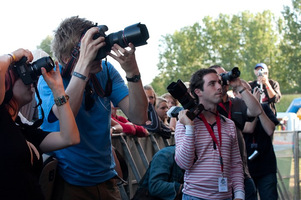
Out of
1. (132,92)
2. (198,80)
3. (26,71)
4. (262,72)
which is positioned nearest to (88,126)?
(132,92)

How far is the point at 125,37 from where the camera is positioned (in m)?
2.53

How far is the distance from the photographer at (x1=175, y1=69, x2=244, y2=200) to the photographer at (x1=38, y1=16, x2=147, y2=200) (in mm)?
619

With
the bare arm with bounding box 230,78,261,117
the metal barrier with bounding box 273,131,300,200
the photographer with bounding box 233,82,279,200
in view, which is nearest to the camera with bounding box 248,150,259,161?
the photographer with bounding box 233,82,279,200

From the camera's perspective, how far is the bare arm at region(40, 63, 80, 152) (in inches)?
92.5

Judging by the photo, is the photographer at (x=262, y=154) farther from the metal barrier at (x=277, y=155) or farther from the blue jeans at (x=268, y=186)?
the metal barrier at (x=277, y=155)

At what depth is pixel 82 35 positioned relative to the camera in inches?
106

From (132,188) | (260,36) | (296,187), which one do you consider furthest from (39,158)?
(260,36)

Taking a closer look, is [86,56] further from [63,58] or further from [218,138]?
[218,138]

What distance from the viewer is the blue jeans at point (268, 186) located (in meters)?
4.93

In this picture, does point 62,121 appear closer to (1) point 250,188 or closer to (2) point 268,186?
(1) point 250,188

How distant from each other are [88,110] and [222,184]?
48.0 inches

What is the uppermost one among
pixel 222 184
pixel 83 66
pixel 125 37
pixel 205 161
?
pixel 125 37

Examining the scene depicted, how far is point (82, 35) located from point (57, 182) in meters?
0.94

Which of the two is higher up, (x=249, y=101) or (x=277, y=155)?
(x=249, y=101)
